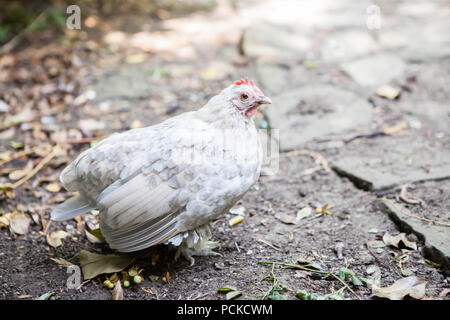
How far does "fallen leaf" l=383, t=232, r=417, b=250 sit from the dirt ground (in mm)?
31

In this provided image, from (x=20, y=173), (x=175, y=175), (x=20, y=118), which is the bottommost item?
(x=20, y=173)

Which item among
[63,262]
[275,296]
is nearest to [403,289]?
[275,296]

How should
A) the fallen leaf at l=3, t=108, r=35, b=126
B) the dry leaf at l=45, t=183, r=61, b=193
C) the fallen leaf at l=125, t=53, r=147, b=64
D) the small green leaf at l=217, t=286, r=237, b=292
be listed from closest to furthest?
the small green leaf at l=217, t=286, r=237, b=292, the dry leaf at l=45, t=183, r=61, b=193, the fallen leaf at l=3, t=108, r=35, b=126, the fallen leaf at l=125, t=53, r=147, b=64

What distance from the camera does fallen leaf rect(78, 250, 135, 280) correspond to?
2660mm

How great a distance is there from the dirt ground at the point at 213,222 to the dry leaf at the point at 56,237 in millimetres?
39

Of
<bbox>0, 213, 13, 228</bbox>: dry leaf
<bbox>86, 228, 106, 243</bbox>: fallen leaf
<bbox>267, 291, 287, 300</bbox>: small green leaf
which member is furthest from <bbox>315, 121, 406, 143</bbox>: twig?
<bbox>0, 213, 13, 228</bbox>: dry leaf

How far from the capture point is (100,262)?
2.73m

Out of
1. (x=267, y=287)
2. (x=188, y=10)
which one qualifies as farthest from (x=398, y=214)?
(x=188, y=10)

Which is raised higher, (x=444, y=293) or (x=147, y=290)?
(x=444, y=293)

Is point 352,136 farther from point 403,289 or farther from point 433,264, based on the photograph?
point 403,289

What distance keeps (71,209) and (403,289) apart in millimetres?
1978

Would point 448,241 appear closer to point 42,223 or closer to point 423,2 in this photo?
point 42,223

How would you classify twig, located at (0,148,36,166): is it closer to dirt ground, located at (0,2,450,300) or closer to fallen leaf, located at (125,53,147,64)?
dirt ground, located at (0,2,450,300)

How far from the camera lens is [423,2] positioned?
5.95 metres
